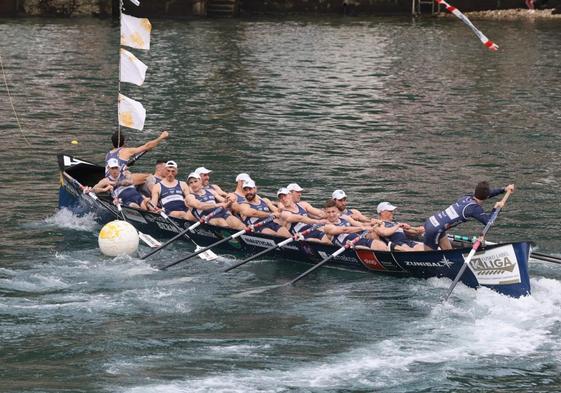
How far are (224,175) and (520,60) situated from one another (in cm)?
2870

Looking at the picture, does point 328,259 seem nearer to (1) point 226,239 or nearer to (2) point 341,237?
(2) point 341,237

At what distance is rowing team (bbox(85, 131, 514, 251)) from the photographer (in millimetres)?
24125

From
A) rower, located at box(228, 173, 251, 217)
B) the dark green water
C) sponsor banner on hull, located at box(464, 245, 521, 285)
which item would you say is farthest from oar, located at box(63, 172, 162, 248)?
sponsor banner on hull, located at box(464, 245, 521, 285)

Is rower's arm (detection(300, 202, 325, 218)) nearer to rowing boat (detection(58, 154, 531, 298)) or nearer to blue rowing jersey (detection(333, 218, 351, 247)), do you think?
blue rowing jersey (detection(333, 218, 351, 247))

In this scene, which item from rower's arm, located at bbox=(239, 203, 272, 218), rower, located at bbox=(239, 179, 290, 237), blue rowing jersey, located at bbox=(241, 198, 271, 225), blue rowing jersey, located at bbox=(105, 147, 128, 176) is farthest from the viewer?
blue rowing jersey, located at bbox=(105, 147, 128, 176)

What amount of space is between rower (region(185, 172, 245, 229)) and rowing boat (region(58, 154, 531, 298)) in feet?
1.22

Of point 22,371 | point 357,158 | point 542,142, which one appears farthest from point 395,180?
Result: point 22,371

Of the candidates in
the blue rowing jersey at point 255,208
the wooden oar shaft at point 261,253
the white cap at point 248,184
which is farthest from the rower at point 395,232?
the white cap at point 248,184

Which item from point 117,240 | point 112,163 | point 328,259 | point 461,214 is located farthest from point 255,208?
point 461,214

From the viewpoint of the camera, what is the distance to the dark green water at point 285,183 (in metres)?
20.6

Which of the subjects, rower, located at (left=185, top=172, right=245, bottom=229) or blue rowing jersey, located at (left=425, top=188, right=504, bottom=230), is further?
rower, located at (left=185, top=172, right=245, bottom=229)

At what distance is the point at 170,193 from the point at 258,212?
278 centimetres

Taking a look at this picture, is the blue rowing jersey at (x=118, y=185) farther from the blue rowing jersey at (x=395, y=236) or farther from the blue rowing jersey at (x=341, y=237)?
the blue rowing jersey at (x=395, y=236)

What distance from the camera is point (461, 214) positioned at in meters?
23.6
